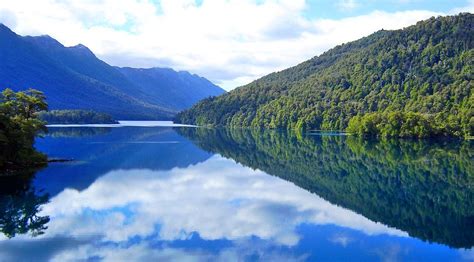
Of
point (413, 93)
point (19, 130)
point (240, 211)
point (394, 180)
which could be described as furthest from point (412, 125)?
point (19, 130)

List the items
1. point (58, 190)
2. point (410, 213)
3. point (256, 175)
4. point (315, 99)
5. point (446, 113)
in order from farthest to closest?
point (315, 99) < point (446, 113) < point (256, 175) < point (58, 190) < point (410, 213)

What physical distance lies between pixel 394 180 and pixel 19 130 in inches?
1530

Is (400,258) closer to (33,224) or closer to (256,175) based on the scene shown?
(33,224)

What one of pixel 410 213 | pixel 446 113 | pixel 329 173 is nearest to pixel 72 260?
pixel 410 213

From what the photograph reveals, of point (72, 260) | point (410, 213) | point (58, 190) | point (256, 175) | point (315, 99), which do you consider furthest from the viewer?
point (315, 99)

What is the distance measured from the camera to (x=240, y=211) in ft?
122

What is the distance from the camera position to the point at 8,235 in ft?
95.2

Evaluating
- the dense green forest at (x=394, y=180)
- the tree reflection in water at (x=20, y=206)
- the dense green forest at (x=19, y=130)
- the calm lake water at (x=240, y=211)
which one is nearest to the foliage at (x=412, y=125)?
the dense green forest at (x=394, y=180)

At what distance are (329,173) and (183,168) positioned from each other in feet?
59.9

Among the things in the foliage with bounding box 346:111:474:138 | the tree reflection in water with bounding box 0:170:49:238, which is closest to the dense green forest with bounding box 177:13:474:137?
the foliage with bounding box 346:111:474:138

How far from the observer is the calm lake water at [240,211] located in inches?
1051

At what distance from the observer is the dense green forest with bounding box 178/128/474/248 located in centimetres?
3432

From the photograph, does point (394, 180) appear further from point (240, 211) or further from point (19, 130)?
point (19, 130)

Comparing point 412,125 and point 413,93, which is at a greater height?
point 413,93
